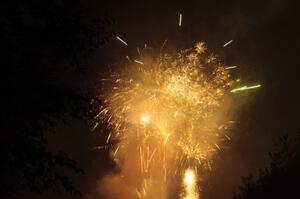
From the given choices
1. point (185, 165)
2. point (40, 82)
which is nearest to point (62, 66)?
point (40, 82)

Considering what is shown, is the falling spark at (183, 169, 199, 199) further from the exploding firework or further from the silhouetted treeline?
the silhouetted treeline

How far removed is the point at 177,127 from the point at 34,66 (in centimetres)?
2179

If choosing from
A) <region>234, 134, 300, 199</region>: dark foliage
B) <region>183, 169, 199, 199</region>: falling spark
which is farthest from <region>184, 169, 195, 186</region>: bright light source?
<region>234, 134, 300, 199</region>: dark foliage

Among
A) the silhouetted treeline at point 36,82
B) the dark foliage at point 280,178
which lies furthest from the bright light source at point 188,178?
the silhouetted treeline at point 36,82

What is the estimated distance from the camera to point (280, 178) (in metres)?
14.0

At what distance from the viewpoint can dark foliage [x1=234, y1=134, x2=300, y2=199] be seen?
13.3 meters

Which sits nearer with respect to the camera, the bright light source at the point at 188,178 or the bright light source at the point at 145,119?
A: the bright light source at the point at 145,119

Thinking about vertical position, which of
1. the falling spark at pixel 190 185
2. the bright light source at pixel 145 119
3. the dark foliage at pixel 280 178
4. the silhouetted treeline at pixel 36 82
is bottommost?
the silhouetted treeline at pixel 36 82

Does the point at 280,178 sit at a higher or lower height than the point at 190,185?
lower

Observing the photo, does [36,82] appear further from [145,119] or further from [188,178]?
[188,178]

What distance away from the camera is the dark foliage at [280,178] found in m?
13.3

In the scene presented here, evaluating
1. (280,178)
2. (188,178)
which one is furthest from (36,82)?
(188,178)

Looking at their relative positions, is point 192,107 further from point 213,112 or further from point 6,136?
point 6,136

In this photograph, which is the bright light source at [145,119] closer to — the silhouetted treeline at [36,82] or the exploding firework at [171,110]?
the exploding firework at [171,110]
